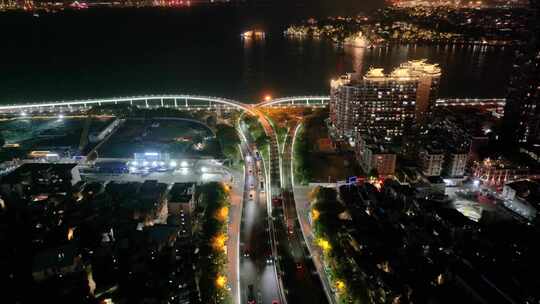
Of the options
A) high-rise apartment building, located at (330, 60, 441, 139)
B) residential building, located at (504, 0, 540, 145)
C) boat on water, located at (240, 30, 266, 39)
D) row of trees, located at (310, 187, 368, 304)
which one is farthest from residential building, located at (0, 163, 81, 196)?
boat on water, located at (240, 30, 266, 39)

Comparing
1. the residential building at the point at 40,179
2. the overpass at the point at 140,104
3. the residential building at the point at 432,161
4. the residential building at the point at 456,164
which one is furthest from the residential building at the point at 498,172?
the residential building at the point at 40,179

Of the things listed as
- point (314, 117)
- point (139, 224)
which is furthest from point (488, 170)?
point (139, 224)

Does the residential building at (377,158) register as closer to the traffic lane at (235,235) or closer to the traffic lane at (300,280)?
the traffic lane at (235,235)

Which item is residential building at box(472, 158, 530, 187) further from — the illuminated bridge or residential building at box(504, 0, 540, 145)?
the illuminated bridge

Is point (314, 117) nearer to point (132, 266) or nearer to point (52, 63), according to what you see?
point (132, 266)

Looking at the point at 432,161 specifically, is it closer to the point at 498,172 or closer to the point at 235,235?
the point at 498,172

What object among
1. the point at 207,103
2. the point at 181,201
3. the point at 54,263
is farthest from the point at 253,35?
the point at 54,263
